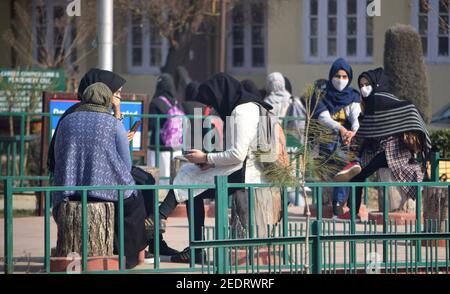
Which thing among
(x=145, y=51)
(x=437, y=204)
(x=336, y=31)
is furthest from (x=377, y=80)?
(x=145, y=51)

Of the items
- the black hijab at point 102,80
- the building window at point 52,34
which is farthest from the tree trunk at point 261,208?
the building window at point 52,34

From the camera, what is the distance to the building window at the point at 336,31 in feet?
83.8

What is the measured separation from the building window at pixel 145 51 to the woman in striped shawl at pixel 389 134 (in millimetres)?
16149

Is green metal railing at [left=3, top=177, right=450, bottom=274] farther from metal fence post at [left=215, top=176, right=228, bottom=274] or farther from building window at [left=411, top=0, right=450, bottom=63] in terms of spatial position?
building window at [left=411, top=0, right=450, bottom=63]

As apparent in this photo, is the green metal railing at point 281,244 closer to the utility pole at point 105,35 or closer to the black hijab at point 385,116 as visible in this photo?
the black hijab at point 385,116

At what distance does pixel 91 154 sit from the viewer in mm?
9008

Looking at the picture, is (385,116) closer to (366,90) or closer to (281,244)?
(366,90)

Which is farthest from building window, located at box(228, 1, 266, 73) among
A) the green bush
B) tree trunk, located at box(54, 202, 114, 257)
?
tree trunk, located at box(54, 202, 114, 257)

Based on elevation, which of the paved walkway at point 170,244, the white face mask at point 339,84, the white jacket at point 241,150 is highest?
the white face mask at point 339,84

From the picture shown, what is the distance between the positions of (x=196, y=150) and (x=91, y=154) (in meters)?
1.11

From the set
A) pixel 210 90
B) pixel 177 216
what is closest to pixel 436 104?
pixel 177 216

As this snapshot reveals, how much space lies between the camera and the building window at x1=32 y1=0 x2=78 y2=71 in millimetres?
25609
